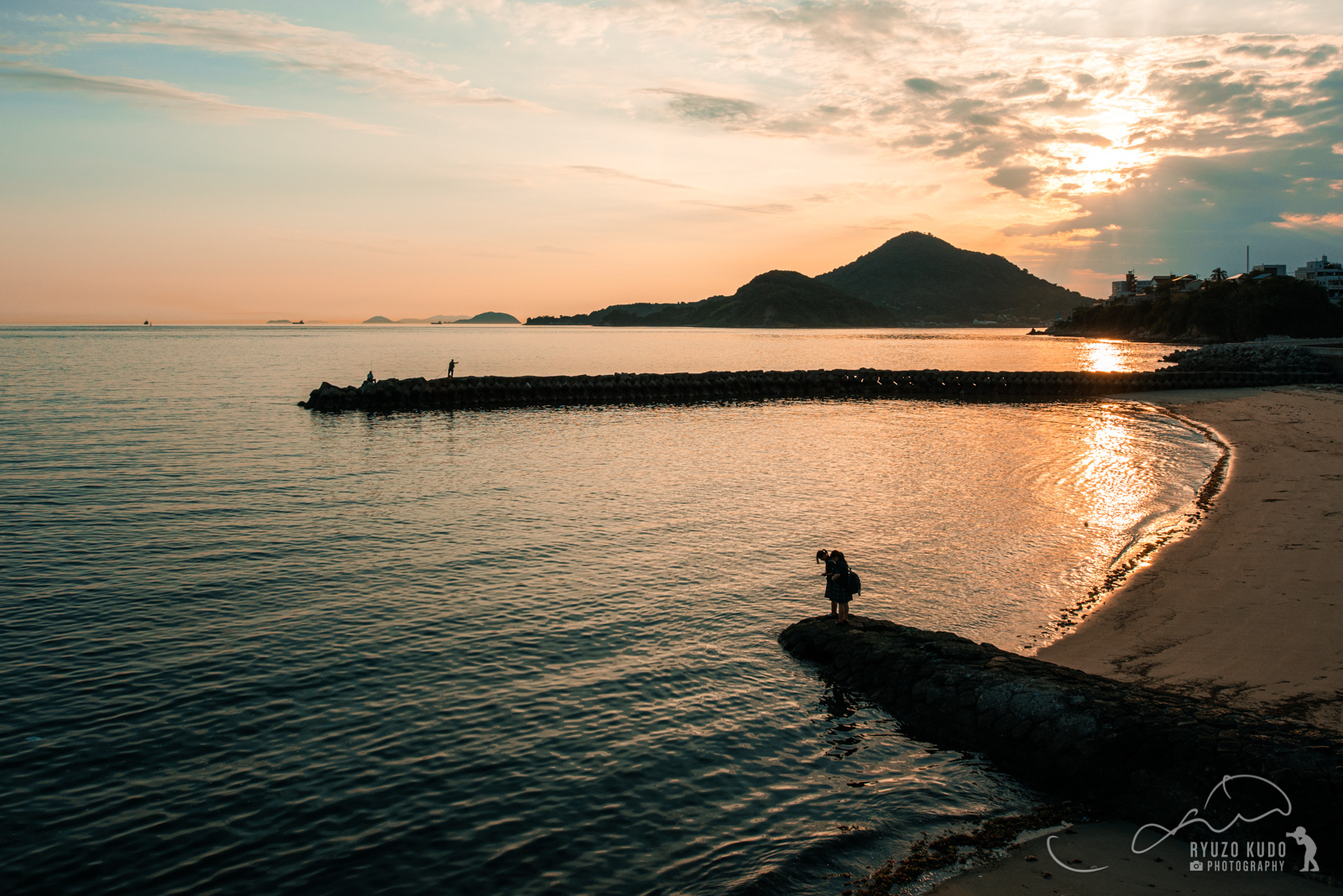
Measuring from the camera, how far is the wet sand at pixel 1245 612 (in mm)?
12938

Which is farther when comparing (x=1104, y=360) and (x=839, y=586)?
(x=1104, y=360)

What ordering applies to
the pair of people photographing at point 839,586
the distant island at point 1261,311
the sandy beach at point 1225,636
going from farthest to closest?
the distant island at point 1261,311, the pair of people photographing at point 839,586, the sandy beach at point 1225,636

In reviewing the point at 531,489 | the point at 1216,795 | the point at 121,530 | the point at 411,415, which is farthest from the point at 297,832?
the point at 411,415

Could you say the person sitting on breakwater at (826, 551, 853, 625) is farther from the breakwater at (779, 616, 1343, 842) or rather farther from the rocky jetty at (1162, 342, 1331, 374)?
the rocky jetty at (1162, 342, 1331, 374)

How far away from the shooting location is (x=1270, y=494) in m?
27.4

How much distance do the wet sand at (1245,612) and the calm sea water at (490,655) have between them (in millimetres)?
1555

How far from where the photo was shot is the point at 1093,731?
10922 mm

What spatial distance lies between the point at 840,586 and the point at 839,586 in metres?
0.03

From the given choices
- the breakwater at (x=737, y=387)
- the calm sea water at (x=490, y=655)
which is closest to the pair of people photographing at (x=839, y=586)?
the calm sea water at (x=490, y=655)

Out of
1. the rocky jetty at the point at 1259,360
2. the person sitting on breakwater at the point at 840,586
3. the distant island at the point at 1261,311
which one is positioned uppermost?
the distant island at the point at 1261,311

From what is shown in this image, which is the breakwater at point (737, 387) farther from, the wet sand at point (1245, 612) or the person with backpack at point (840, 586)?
the person with backpack at point (840, 586)

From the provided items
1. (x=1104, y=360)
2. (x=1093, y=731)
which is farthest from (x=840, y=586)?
(x=1104, y=360)

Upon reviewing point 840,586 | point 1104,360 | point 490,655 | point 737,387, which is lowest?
point 490,655

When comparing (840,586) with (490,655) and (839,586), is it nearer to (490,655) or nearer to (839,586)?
(839,586)
